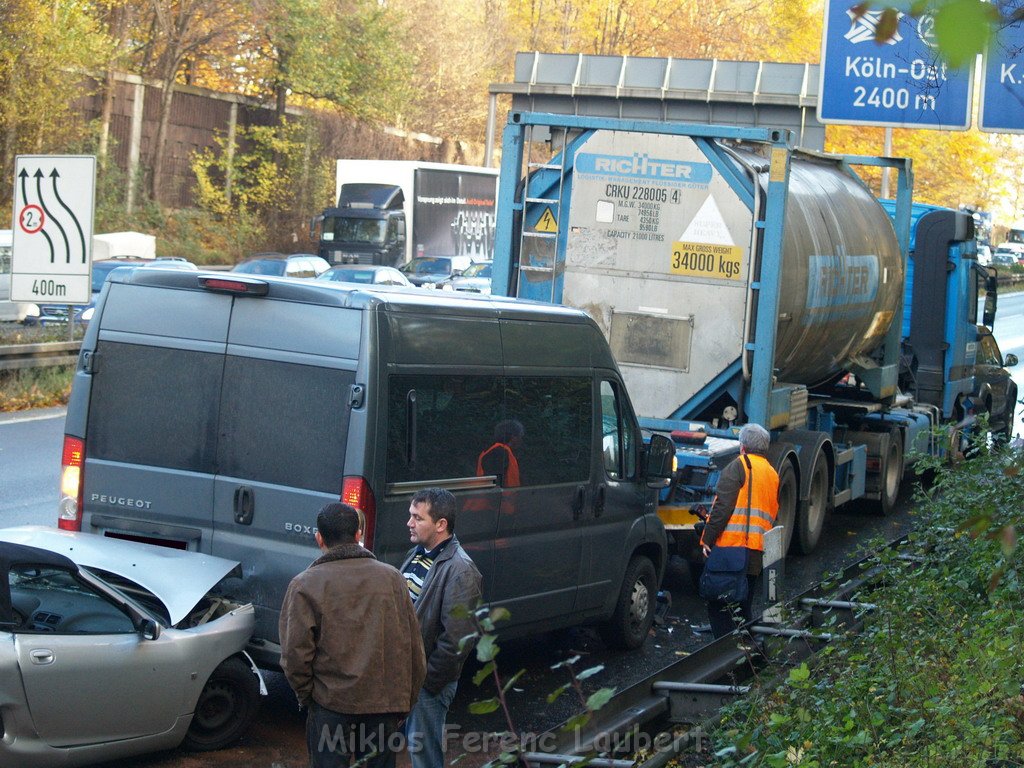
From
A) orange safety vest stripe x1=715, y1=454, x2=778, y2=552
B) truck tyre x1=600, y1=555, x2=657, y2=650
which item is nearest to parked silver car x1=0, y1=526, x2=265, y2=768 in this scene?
truck tyre x1=600, y1=555, x2=657, y2=650

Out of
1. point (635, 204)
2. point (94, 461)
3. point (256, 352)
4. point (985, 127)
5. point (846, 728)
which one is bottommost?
point (846, 728)

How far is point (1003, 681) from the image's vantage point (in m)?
5.29

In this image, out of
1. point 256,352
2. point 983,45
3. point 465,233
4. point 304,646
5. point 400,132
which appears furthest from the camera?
point 400,132

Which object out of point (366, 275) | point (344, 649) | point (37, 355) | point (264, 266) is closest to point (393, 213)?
point (264, 266)

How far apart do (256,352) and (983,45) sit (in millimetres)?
5356

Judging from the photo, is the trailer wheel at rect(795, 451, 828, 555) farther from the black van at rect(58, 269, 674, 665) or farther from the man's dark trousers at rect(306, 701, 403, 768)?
the man's dark trousers at rect(306, 701, 403, 768)

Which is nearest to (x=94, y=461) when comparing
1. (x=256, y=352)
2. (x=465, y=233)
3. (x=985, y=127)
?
(x=256, y=352)

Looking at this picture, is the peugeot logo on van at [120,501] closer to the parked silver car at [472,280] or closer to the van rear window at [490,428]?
the van rear window at [490,428]

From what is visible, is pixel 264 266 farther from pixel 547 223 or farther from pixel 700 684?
pixel 700 684

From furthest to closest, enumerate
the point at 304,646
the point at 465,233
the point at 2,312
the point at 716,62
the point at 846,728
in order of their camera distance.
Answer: the point at 465,233 < the point at 716,62 < the point at 2,312 < the point at 846,728 < the point at 304,646

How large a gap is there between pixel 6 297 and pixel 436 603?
2338cm

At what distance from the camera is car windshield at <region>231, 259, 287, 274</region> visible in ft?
105

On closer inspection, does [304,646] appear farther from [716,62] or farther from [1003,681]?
[716,62]

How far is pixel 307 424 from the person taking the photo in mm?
6512
